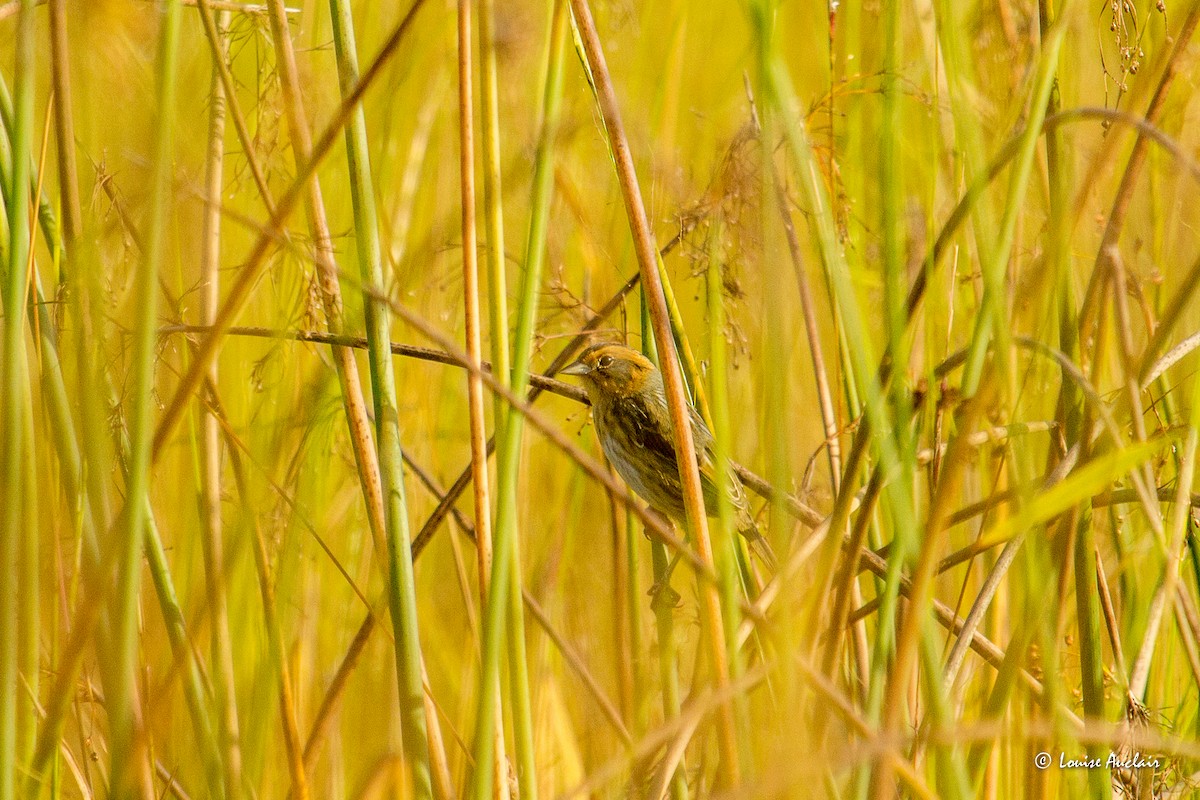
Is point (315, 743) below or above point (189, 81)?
below

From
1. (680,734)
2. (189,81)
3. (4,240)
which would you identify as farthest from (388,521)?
(189,81)

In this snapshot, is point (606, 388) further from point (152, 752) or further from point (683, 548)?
point (683, 548)

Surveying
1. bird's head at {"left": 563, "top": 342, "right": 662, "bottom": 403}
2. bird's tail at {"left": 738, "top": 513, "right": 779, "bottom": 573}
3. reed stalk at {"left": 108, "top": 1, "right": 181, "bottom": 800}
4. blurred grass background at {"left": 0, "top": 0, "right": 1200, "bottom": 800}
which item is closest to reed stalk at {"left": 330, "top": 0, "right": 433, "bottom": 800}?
blurred grass background at {"left": 0, "top": 0, "right": 1200, "bottom": 800}

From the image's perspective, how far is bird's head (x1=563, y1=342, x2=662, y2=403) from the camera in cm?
283

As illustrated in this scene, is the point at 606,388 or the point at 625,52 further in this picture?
the point at 606,388

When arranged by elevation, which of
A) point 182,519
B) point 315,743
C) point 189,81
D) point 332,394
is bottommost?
point 315,743

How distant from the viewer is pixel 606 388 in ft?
9.98

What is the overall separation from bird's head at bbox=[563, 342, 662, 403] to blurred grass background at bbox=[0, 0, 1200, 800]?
0.34m

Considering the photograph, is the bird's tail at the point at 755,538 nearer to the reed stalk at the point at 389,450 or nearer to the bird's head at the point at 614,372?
the bird's head at the point at 614,372

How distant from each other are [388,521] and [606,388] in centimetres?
180

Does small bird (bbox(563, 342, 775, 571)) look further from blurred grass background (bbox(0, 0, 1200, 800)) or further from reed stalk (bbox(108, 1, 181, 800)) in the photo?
reed stalk (bbox(108, 1, 181, 800))

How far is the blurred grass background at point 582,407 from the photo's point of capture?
1047 mm

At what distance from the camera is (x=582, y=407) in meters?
2.52

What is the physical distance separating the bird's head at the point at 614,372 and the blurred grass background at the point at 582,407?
0.34 m
